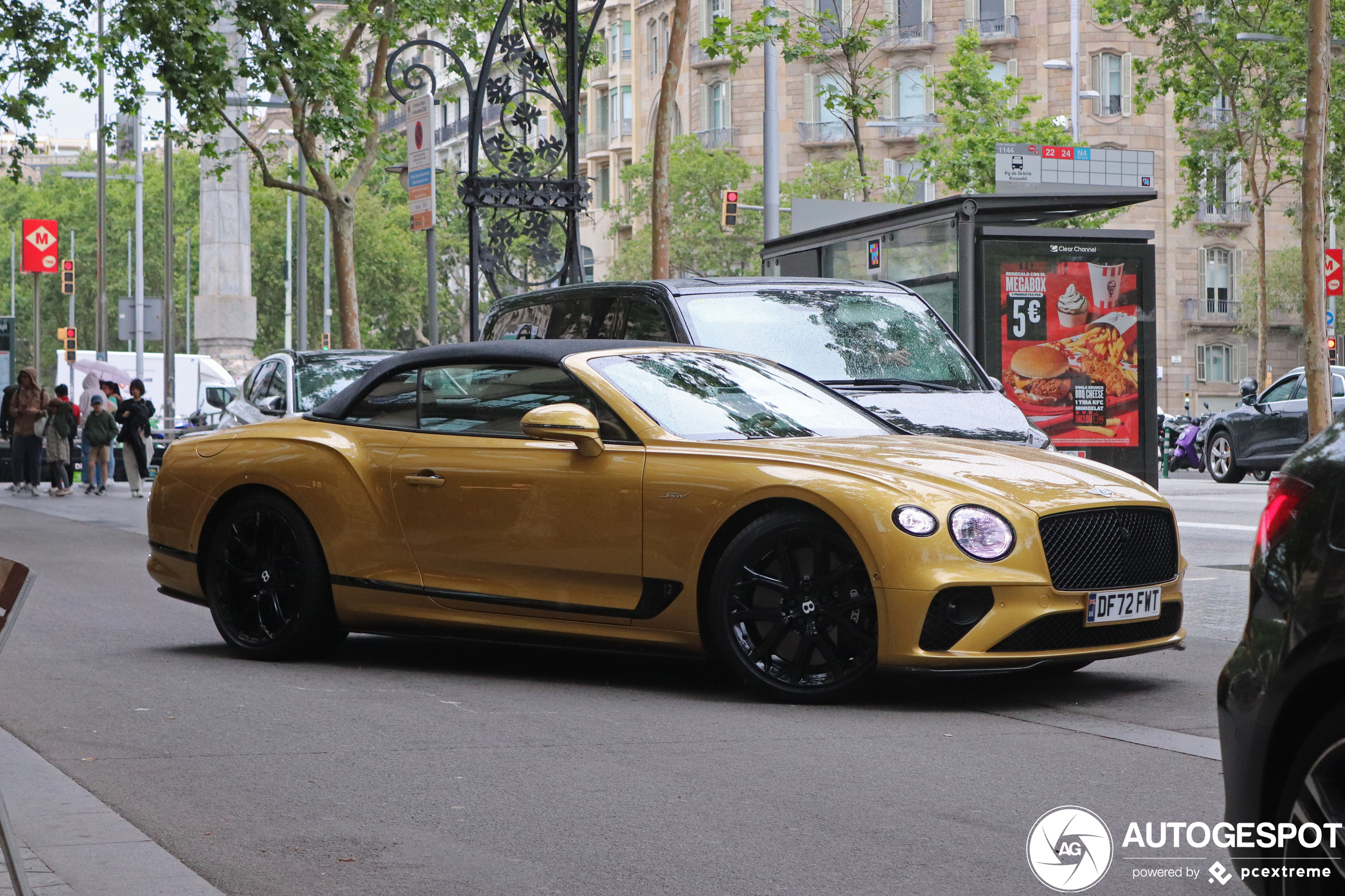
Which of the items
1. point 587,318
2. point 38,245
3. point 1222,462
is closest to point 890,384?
point 587,318

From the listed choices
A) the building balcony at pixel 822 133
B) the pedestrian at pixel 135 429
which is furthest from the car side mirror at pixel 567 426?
the building balcony at pixel 822 133

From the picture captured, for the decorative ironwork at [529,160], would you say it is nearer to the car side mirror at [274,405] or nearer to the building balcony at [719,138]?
the car side mirror at [274,405]

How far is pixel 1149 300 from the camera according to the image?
16.0m

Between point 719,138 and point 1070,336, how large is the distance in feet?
205

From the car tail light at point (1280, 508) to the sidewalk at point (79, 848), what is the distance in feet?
8.02

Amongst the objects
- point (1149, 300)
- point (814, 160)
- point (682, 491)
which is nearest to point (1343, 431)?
point (682, 491)

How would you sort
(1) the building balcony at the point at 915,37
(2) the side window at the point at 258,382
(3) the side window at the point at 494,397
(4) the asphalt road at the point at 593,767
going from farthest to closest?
(1) the building balcony at the point at 915,37 → (2) the side window at the point at 258,382 → (3) the side window at the point at 494,397 → (4) the asphalt road at the point at 593,767

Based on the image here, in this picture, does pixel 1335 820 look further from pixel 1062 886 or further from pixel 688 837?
pixel 688 837

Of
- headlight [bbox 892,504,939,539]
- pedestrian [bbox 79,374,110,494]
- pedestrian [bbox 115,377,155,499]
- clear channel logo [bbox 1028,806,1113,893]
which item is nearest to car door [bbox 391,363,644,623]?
headlight [bbox 892,504,939,539]

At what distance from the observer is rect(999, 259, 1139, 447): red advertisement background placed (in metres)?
15.7

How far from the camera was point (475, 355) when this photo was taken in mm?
8180

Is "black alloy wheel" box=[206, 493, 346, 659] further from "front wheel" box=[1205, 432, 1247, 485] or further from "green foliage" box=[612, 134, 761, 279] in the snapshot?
"green foliage" box=[612, 134, 761, 279]

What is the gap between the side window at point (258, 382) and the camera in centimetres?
1750

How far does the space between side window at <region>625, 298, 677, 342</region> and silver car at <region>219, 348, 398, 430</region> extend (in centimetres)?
553
